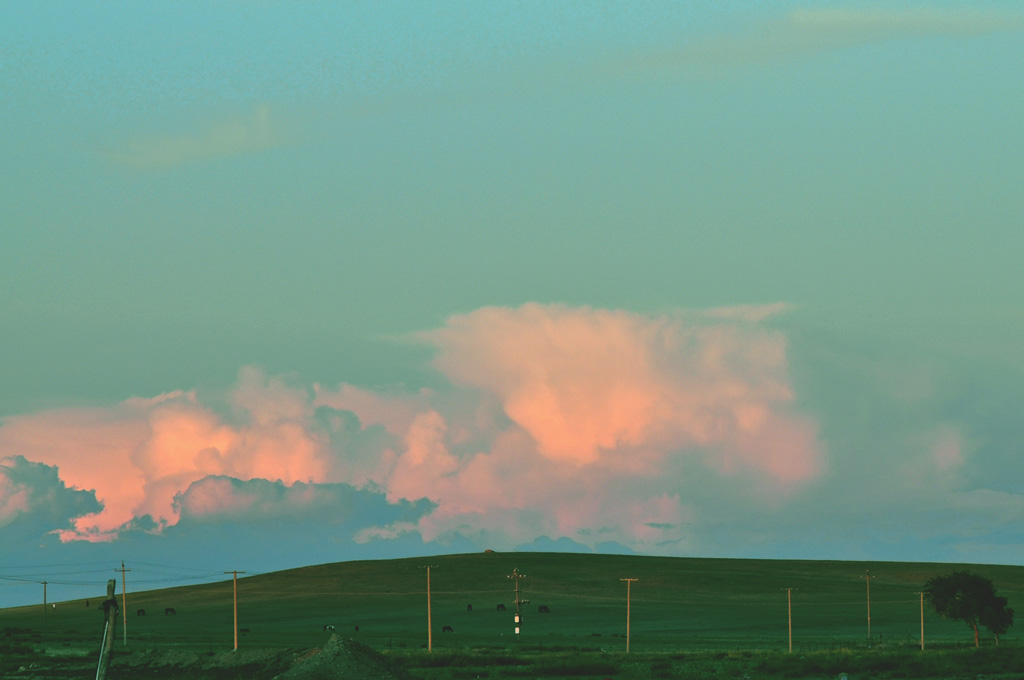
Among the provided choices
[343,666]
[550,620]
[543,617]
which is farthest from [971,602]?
[343,666]

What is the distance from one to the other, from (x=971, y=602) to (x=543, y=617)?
59.3 m

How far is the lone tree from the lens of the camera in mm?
106562

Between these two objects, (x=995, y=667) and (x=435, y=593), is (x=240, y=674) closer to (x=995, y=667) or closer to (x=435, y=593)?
(x=995, y=667)

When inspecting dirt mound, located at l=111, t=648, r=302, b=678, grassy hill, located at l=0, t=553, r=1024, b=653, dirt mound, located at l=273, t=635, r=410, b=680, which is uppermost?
dirt mound, located at l=273, t=635, r=410, b=680

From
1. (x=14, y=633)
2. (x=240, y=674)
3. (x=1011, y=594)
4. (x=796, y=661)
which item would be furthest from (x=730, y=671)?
(x=1011, y=594)

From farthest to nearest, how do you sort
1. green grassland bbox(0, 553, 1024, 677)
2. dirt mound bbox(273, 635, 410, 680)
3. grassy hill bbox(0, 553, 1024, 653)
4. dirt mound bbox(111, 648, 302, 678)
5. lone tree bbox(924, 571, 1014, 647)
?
grassy hill bbox(0, 553, 1024, 653) → green grassland bbox(0, 553, 1024, 677) → lone tree bbox(924, 571, 1014, 647) → dirt mound bbox(111, 648, 302, 678) → dirt mound bbox(273, 635, 410, 680)

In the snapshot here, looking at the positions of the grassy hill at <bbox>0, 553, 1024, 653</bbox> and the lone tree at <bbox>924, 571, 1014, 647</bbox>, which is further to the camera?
the grassy hill at <bbox>0, 553, 1024, 653</bbox>

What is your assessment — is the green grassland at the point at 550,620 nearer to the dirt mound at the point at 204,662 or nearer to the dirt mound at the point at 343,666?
the dirt mound at the point at 204,662

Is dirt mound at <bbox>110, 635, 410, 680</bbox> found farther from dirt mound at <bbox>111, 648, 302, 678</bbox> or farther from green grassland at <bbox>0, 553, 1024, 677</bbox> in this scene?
green grassland at <bbox>0, 553, 1024, 677</bbox>

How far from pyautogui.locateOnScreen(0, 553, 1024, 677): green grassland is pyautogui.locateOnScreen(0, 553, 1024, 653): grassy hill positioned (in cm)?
18

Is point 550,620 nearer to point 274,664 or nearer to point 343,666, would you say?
point 274,664

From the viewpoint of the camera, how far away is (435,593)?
18475 centimetres

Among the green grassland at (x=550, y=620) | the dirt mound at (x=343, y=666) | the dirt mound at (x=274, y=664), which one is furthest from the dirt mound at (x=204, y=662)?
the green grassland at (x=550, y=620)

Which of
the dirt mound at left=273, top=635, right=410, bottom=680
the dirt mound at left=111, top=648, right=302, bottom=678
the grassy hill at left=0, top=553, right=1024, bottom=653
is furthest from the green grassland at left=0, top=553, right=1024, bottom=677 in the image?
the dirt mound at left=273, top=635, right=410, bottom=680
